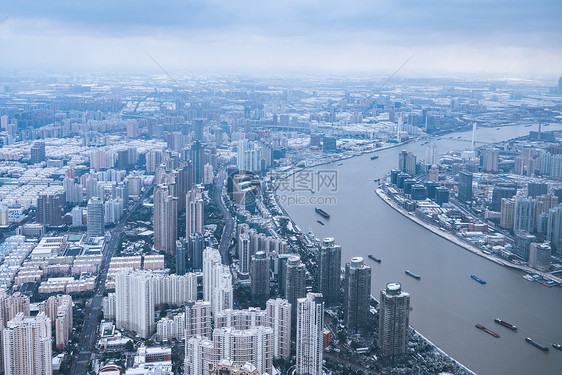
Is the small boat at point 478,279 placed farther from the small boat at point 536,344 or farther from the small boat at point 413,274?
the small boat at point 536,344

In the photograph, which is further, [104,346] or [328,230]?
[328,230]

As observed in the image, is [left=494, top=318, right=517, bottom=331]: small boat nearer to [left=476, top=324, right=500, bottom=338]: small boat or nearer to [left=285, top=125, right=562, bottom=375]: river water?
[left=285, top=125, right=562, bottom=375]: river water

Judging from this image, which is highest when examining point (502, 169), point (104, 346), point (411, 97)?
point (411, 97)

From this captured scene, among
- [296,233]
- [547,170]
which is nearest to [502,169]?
[547,170]

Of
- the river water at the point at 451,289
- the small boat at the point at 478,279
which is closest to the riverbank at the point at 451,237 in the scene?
the river water at the point at 451,289

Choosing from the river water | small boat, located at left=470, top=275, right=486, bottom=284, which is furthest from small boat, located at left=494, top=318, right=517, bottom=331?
small boat, located at left=470, top=275, right=486, bottom=284

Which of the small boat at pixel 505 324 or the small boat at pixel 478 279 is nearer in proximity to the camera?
the small boat at pixel 505 324

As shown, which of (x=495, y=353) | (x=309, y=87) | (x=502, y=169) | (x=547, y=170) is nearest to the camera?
(x=495, y=353)

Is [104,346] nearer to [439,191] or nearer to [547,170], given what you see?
[439,191]
